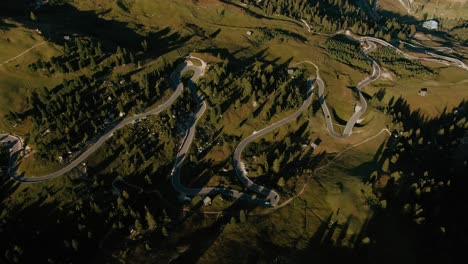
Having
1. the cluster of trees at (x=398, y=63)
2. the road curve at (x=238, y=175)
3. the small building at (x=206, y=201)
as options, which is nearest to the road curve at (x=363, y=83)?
the cluster of trees at (x=398, y=63)

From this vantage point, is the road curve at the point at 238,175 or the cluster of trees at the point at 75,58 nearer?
the road curve at the point at 238,175

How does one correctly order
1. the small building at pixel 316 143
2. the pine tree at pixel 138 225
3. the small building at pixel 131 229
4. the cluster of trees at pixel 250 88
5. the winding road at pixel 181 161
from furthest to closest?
the cluster of trees at pixel 250 88, the small building at pixel 316 143, the winding road at pixel 181 161, the small building at pixel 131 229, the pine tree at pixel 138 225

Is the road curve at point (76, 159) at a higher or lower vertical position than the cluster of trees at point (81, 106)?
lower

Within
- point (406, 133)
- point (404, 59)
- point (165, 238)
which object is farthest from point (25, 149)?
point (404, 59)

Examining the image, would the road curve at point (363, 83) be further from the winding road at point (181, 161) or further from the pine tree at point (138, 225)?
the pine tree at point (138, 225)

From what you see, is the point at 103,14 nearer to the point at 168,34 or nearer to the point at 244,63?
the point at 168,34

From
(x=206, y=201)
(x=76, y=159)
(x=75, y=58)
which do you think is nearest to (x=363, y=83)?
(x=206, y=201)

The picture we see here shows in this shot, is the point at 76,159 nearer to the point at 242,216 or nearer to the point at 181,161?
the point at 181,161

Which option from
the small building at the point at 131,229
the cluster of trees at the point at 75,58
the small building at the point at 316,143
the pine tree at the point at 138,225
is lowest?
the small building at the point at 131,229

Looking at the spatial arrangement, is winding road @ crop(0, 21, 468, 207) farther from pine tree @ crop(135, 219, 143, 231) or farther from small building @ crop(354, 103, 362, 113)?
pine tree @ crop(135, 219, 143, 231)

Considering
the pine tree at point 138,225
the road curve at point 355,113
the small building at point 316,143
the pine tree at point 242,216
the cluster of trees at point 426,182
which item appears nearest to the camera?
the pine tree at point 138,225
